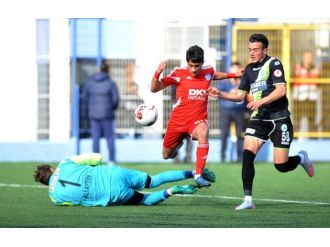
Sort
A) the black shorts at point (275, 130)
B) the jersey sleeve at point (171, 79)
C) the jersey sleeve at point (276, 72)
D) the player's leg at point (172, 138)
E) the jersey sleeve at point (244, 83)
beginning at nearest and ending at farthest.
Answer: the jersey sleeve at point (276, 72)
the black shorts at point (275, 130)
the jersey sleeve at point (244, 83)
the jersey sleeve at point (171, 79)
the player's leg at point (172, 138)

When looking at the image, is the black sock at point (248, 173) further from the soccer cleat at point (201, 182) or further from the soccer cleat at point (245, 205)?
the soccer cleat at point (201, 182)

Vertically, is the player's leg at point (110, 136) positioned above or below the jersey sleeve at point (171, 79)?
below

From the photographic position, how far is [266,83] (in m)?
13.9

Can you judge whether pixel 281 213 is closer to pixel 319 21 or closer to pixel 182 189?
pixel 182 189

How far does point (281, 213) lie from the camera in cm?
1345

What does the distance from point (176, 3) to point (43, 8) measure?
2591 mm

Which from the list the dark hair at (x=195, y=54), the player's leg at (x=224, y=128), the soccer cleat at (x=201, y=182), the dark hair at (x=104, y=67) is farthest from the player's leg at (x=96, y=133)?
the soccer cleat at (x=201, y=182)

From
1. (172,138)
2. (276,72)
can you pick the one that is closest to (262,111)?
(276,72)

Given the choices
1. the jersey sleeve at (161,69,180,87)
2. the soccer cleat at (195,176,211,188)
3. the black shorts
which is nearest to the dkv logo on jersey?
the jersey sleeve at (161,69,180,87)

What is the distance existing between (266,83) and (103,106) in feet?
37.1

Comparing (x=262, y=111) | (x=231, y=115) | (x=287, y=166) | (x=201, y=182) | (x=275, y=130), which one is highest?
(x=262, y=111)

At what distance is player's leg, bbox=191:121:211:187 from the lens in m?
14.4

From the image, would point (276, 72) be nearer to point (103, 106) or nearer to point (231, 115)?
point (103, 106)

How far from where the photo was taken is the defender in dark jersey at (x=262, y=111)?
45.2 ft
